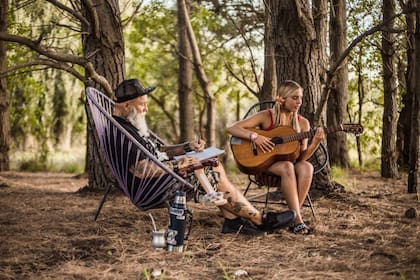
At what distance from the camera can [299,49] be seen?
17.9 feet

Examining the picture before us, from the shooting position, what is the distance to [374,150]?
1085cm

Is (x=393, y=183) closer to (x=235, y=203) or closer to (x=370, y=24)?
(x=370, y=24)

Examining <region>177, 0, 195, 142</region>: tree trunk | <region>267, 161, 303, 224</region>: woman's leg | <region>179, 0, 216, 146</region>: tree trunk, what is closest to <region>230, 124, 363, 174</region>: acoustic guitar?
<region>267, 161, 303, 224</region>: woman's leg

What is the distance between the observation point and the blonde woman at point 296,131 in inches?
167

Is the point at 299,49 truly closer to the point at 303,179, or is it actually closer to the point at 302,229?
the point at 303,179

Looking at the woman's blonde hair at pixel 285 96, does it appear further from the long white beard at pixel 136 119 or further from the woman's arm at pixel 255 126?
the long white beard at pixel 136 119

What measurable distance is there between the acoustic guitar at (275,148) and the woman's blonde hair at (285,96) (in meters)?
0.07

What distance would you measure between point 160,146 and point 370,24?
638 centimetres

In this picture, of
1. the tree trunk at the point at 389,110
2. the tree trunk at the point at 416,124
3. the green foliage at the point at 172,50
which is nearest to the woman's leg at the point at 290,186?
the tree trunk at the point at 416,124

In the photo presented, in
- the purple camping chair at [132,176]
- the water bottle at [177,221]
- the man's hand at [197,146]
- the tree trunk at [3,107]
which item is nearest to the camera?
the water bottle at [177,221]

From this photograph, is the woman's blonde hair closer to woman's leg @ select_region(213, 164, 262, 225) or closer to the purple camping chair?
woman's leg @ select_region(213, 164, 262, 225)

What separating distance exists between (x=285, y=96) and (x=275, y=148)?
427 millimetres

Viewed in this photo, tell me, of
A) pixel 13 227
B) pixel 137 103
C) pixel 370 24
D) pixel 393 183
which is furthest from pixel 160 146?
pixel 370 24

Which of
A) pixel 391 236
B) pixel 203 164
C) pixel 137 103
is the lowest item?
pixel 391 236
